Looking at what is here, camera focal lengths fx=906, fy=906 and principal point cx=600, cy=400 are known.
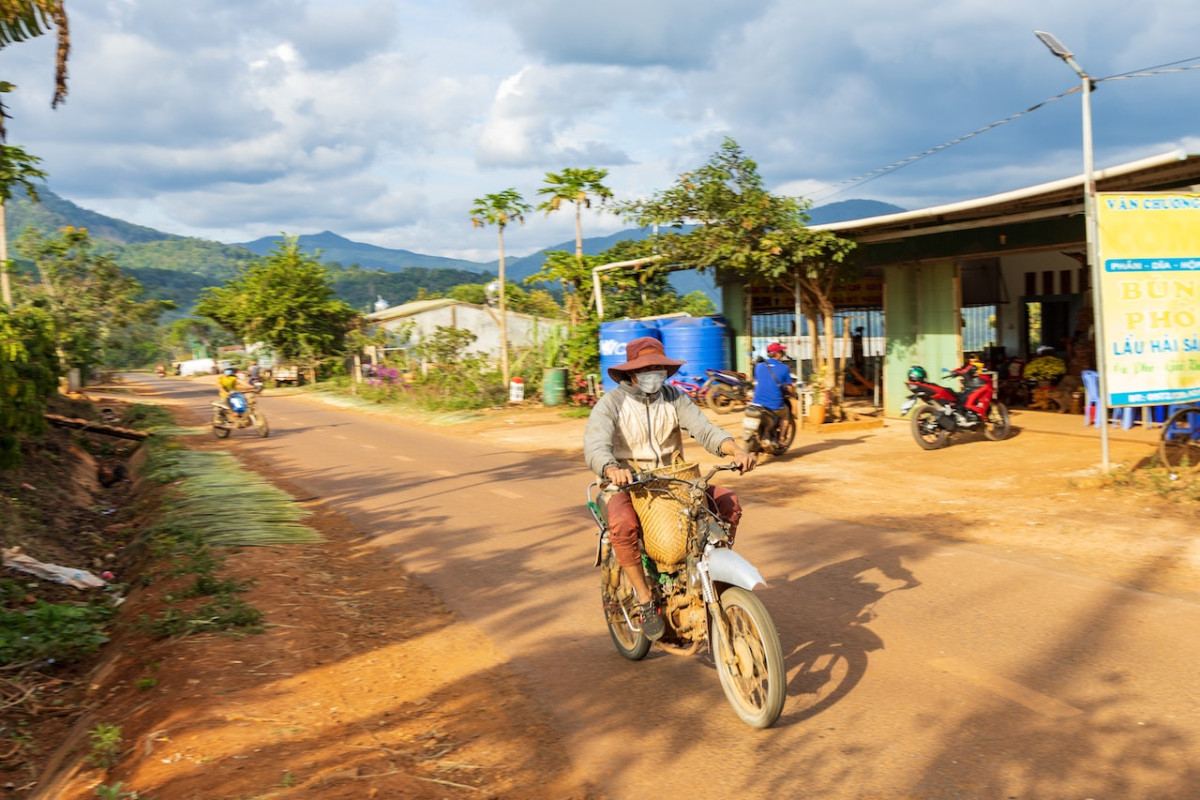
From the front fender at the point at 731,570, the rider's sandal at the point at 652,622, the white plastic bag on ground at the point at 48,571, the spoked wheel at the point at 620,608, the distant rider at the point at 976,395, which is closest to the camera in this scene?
the front fender at the point at 731,570

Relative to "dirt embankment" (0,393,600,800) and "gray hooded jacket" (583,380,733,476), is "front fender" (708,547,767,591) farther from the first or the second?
"dirt embankment" (0,393,600,800)

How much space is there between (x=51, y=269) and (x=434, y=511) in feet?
118

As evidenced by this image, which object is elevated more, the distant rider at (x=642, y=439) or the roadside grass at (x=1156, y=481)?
Result: the distant rider at (x=642, y=439)

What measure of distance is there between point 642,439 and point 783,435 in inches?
354

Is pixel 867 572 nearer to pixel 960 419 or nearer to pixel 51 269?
pixel 960 419

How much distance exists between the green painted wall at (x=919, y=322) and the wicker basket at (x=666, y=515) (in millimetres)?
13593

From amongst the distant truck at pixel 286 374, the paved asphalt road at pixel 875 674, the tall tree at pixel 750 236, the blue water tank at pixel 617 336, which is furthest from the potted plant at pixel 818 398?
the distant truck at pixel 286 374

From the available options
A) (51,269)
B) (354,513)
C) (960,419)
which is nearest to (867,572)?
(354,513)

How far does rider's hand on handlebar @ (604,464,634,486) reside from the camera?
14.4ft

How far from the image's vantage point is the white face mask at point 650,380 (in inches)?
187

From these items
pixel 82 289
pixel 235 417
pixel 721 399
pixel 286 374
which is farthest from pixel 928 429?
pixel 286 374

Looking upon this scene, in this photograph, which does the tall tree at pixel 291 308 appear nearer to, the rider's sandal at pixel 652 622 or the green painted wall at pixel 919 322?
the green painted wall at pixel 919 322

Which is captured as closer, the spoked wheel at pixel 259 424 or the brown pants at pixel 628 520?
the brown pants at pixel 628 520

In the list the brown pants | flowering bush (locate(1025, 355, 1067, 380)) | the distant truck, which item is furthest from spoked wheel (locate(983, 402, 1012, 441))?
the distant truck
